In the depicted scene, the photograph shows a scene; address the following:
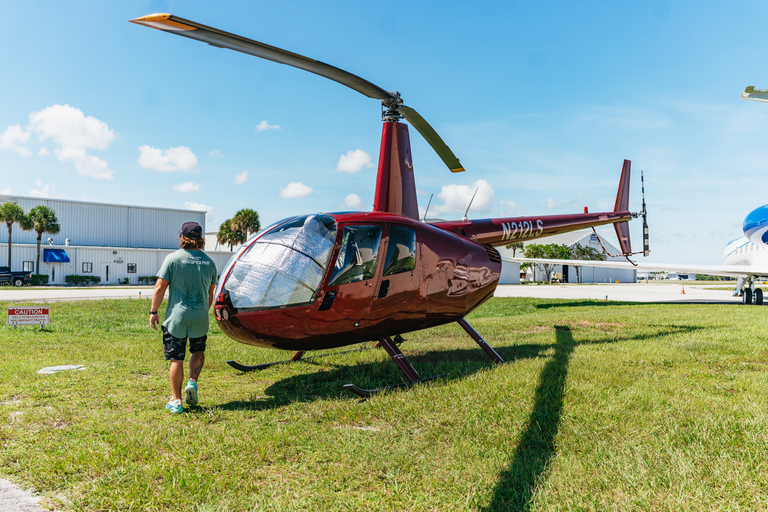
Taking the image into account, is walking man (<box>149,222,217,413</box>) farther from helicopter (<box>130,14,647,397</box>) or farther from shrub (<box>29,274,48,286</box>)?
shrub (<box>29,274,48,286</box>)

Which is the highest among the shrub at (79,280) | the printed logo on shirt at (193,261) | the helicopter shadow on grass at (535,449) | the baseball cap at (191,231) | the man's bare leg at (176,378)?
the baseball cap at (191,231)

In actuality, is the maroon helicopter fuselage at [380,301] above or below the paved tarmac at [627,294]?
above

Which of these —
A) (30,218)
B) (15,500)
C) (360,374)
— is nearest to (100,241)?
(30,218)

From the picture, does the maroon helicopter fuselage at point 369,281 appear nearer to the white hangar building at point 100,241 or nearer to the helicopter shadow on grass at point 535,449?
the helicopter shadow on grass at point 535,449

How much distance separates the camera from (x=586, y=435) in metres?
3.91

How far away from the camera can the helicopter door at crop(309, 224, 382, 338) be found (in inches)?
212

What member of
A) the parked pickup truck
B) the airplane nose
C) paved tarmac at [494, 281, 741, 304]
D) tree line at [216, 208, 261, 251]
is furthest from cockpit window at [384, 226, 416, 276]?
tree line at [216, 208, 261, 251]

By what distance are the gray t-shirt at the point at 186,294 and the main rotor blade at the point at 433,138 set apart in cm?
384

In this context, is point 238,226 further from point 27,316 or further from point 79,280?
point 27,316

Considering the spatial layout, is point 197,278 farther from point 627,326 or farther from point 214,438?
point 627,326

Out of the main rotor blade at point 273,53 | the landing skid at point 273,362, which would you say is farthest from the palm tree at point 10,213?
the main rotor blade at point 273,53

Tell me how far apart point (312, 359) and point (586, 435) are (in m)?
4.66

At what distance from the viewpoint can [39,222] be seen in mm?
44062

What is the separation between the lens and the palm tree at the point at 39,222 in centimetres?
4409
